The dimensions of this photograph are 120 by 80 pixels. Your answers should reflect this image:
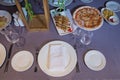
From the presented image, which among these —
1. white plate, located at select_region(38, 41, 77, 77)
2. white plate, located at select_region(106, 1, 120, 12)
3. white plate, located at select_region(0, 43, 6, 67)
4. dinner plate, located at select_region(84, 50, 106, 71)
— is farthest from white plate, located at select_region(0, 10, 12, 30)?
white plate, located at select_region(106, 1, 120, 12)

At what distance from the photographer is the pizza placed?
1037 mm

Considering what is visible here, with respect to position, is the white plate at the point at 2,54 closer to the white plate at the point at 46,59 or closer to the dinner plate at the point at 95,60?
the white plate at the point at 46,59

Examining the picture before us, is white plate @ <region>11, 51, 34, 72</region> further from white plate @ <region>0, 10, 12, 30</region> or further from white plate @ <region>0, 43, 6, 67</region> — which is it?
white plate @ <region>0, 10, 12, 30</region>

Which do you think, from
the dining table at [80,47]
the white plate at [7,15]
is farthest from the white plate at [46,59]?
the white plate at [7,15]

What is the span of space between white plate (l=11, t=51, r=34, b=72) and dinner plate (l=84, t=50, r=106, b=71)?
0.34m

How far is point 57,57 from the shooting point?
91 cm

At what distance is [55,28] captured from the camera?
3.48 ft

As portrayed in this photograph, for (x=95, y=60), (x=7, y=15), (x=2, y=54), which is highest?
(x=7, y=15)

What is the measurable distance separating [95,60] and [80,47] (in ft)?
0.40

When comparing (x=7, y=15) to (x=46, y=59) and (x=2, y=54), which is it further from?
(x=46, y=59)

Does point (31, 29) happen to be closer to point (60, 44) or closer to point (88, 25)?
point (60, 44)

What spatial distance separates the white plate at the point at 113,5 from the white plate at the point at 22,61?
680 mm

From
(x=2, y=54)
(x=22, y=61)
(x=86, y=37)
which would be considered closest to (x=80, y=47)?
(x=86, y=37)

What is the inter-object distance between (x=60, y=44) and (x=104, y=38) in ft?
0.97
